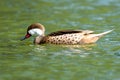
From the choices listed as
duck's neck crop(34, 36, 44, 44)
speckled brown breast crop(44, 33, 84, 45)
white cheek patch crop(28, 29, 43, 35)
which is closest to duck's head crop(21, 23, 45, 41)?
white cheek patch crop(28, 29, 43, 35)

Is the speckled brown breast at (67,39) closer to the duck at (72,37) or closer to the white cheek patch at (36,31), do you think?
the duck at (72,37)

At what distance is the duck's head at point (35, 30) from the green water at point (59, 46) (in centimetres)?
23

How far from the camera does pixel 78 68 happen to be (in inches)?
522

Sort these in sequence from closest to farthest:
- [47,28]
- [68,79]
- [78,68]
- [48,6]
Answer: [68,79] < [78,68] < [47,28] < [48,6]

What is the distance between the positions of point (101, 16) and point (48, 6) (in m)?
2.46

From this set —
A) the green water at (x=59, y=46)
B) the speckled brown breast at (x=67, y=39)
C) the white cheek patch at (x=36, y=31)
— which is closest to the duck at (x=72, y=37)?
the speckled brown breast at (x=67, y=39)

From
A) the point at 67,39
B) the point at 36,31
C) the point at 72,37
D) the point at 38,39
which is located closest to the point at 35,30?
the point at 36,31

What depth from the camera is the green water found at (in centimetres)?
1290

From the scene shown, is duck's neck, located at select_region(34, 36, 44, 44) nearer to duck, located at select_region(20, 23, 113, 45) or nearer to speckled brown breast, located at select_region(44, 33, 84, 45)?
duck, located at select_region(20, 23, 113, 45)

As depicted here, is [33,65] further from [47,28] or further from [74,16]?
[74,16]

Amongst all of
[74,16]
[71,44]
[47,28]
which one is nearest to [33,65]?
[71,44]

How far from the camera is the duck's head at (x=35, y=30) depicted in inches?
674

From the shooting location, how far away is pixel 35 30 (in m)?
17.2

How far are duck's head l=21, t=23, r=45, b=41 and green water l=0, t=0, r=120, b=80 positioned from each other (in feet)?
0.76
